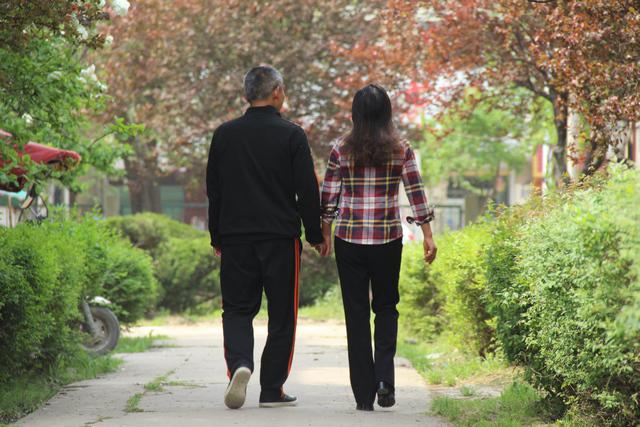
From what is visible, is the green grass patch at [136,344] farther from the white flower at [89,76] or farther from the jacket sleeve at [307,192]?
the jacket sleeve at [307,192]

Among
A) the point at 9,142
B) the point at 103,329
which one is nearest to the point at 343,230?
the point at 9,142

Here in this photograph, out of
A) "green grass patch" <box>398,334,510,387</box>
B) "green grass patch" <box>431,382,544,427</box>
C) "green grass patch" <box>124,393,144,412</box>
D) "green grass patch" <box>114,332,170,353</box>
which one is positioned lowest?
"green grass patch" <box>114,332,170,353</box>

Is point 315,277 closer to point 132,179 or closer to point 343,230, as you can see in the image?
point 132,179

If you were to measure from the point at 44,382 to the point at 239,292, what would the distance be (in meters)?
2.37

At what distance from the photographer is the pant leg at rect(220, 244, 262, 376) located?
7289 millimetres

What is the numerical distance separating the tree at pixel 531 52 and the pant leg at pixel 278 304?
3482 mm

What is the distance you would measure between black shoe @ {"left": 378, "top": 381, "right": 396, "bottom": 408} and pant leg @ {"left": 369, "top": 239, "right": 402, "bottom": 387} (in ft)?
0.09

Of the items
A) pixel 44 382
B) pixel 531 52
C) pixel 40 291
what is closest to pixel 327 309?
pixel 531 52

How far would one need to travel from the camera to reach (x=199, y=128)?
25.2m

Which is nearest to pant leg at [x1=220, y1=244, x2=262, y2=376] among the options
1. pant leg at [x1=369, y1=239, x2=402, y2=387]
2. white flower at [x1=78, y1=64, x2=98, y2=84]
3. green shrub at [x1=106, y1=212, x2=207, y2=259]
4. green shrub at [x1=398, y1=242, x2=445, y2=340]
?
pant leg at [x1=369, y1=239, x2=402, y2=387]

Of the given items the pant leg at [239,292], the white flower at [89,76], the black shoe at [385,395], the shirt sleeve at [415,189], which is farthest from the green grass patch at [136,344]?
the shirt sleeve at [415,189]

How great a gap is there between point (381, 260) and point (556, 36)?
419cm

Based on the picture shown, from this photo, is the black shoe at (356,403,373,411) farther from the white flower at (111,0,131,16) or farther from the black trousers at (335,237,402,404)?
the white flower at (111,0,131,16)

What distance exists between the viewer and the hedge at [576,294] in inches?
191
